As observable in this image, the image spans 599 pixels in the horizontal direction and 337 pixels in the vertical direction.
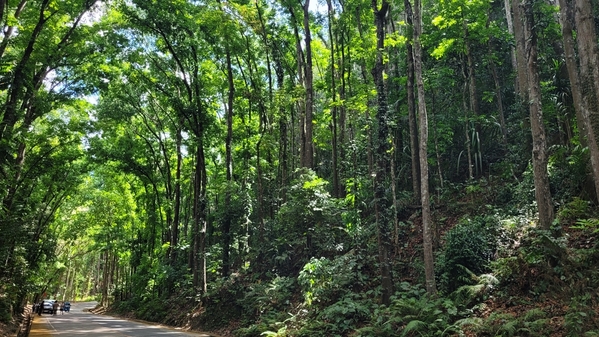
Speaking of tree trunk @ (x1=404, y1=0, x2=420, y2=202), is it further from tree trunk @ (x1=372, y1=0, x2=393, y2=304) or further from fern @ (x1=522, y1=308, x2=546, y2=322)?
fern @ (x1=522, y1=308, x2=546, y2=322)

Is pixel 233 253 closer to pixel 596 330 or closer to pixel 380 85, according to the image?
pixel 380 85

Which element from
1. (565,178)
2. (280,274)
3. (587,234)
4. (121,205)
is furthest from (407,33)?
(121,205)

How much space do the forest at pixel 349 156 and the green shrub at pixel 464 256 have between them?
0.06 metres

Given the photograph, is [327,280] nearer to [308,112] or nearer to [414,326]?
[414,326]

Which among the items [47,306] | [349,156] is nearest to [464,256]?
[349,156]

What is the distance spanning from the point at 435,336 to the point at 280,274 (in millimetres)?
9452

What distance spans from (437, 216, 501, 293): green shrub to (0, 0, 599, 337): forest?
0.06m

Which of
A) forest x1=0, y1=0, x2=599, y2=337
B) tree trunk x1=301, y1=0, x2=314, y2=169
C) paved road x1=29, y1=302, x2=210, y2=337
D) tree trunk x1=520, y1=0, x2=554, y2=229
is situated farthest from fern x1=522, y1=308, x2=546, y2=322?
paved road x1=29, y1=302, x2=210, y2=337

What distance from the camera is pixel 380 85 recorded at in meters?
12.5

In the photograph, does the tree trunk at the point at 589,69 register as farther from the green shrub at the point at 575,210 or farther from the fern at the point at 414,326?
the fern at the point at 414,326

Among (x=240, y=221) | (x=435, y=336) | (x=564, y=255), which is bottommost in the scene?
(x=435, y=336)

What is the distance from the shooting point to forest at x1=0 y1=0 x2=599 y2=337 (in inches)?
403

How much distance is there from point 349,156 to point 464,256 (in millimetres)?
9796

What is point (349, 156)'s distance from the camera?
2039 centimetres
